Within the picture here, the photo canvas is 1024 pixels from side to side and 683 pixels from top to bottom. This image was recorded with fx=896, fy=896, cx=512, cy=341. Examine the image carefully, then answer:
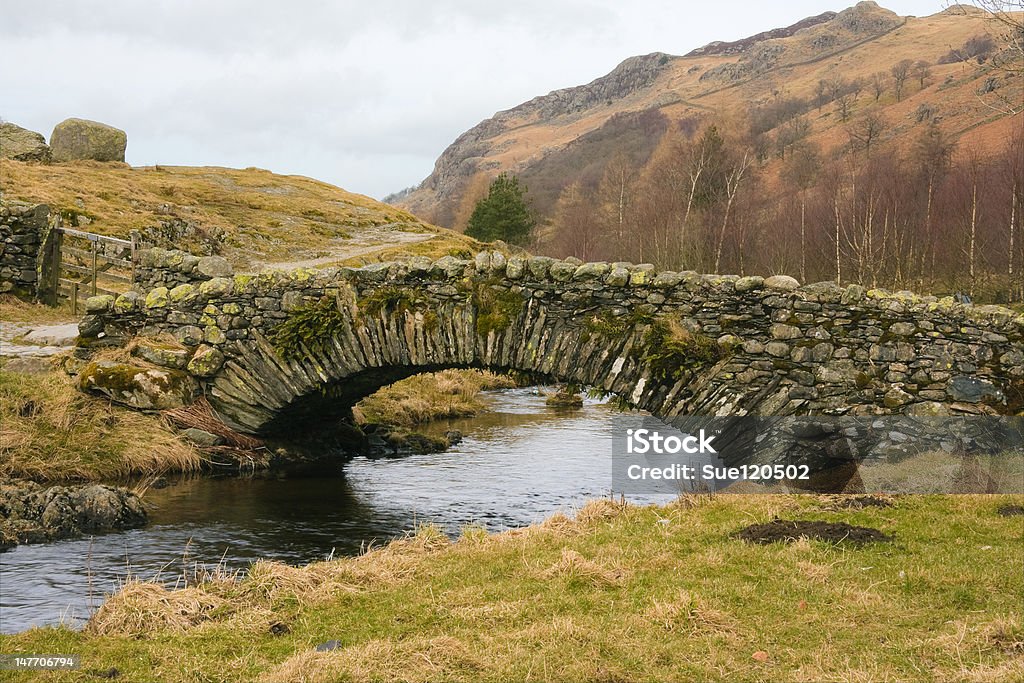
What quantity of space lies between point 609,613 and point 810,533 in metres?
2.66

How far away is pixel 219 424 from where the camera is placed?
14.4 m

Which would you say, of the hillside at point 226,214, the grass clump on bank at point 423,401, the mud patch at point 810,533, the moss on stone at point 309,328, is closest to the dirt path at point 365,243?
the hillside at point 226,214

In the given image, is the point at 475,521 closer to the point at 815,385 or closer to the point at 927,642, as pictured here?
the point at 815,385

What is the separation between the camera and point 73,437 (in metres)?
13.4

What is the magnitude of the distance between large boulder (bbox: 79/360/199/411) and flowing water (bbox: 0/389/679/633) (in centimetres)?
140

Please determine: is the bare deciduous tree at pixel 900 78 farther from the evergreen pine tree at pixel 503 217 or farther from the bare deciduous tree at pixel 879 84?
the evergreen pine tree at pixel 503 217

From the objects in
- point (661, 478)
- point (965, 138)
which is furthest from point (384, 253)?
point (965, 138)

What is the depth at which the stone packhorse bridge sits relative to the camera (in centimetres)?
1048

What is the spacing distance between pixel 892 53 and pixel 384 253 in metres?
149

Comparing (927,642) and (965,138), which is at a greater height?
(965,138)

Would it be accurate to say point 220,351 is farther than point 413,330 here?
Yes

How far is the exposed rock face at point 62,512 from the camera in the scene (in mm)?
10094

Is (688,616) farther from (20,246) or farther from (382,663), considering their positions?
(20,246)

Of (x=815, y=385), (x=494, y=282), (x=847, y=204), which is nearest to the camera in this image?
(x=815, y=385)
